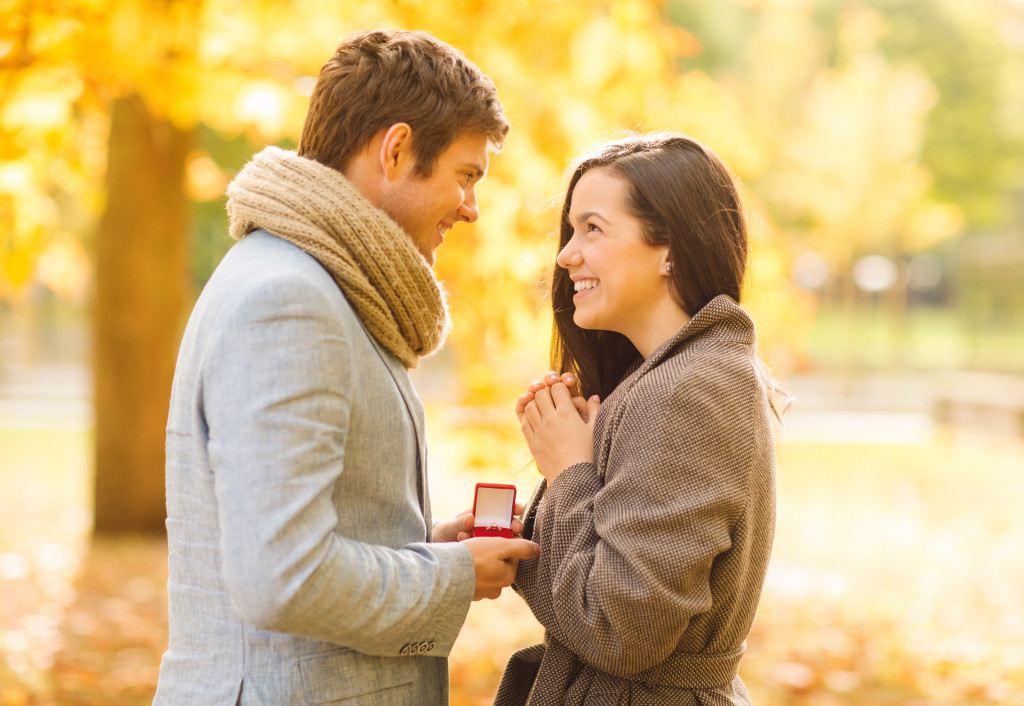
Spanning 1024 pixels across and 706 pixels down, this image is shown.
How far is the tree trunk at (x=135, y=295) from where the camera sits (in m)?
8.05

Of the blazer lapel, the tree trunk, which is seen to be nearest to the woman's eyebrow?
the blazer lapel

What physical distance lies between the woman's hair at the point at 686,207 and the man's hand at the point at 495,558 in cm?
65

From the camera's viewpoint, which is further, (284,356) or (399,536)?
(399,536)

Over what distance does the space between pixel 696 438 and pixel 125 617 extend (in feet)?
18.2

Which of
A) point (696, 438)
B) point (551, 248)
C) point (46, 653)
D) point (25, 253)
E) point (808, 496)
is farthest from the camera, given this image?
point (808, 496)

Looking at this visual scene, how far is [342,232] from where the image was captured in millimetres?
1834

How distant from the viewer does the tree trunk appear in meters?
8.05

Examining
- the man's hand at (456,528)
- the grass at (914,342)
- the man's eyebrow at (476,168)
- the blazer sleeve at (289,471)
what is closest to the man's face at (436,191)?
the man's eyebrow at (476,168)

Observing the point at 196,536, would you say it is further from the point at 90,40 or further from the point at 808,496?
the point at 808,496

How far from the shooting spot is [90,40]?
4.75 m

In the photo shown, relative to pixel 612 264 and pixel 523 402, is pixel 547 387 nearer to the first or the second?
pixel 523 402

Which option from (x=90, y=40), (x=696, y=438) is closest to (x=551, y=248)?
(x=696, y=438)

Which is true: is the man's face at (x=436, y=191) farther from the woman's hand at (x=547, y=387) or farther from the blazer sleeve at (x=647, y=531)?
the blazer sleeve at (x=647, y=531)

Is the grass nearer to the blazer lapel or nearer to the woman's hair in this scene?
the woman's hair
